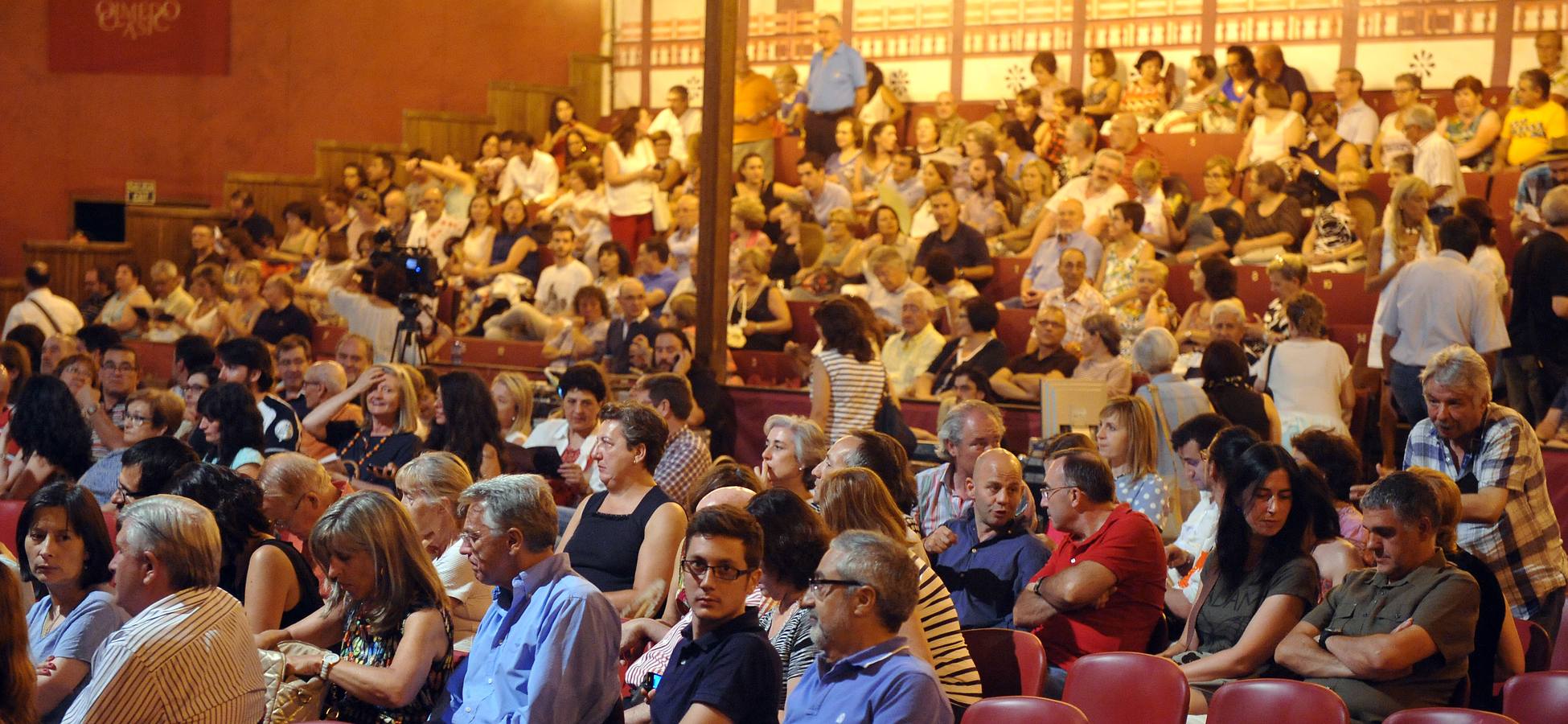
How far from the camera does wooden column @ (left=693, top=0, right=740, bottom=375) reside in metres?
7.91

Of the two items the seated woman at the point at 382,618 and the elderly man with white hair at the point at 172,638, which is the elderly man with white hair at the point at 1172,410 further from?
the elderly man with white hair at the point at 172,638

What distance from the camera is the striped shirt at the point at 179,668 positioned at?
10.7 ft

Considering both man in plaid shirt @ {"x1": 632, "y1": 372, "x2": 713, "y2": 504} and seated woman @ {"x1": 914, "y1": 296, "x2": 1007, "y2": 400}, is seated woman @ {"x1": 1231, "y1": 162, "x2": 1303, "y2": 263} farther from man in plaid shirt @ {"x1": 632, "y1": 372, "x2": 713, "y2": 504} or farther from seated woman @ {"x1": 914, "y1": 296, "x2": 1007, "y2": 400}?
man in plaid shirt @ {"x1": 632, "y1": 372, "x2": 713, "y2": 504}

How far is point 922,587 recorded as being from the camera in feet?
12.2

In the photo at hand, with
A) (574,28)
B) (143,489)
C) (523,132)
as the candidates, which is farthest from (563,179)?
(143,489)

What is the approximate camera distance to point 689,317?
938 cm

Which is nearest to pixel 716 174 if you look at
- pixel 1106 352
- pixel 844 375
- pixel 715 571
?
pixel 844 375

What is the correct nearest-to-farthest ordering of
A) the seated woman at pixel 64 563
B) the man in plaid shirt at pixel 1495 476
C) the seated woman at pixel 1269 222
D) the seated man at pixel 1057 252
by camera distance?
the seated woman at pixel 64 563, the man in plaid shirt at pixel 1495 476, the seated man at pixel 1057 252, the seated woman at pixel 1269 222

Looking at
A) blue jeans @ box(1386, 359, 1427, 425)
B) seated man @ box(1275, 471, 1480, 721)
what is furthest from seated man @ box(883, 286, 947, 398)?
seated man @ box(1275, 471, 1480, 721)

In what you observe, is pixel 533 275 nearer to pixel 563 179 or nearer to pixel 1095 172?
pixel 563 179

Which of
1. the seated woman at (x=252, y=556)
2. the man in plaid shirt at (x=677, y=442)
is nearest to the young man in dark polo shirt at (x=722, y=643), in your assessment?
the seated woman at (x=252, y=556)

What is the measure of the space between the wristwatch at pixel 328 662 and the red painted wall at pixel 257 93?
1140cm

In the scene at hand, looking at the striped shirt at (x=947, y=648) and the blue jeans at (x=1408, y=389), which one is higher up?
the blue jeans at (x=1408, y=389)

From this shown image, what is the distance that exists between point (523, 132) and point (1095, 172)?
5301 mm
